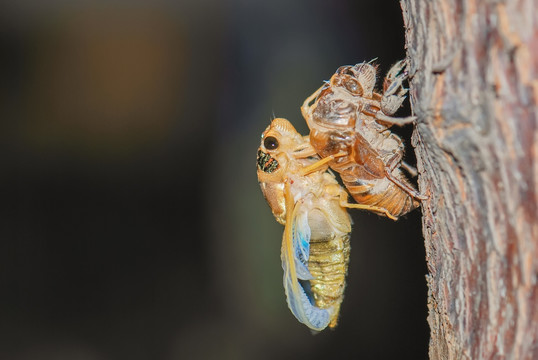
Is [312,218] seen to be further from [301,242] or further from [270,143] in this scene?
Result: [270,143]

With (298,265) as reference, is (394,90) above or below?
above

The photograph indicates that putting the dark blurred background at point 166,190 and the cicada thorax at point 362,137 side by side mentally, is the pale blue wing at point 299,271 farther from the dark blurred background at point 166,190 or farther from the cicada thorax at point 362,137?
the dark blurred background at point 166,190

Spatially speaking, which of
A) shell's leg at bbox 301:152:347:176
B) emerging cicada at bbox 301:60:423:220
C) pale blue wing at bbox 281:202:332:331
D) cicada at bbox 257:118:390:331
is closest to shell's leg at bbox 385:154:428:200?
emerging cicada at bbox 301:60:423:220

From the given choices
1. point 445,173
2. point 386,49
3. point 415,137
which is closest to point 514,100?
point 445,173

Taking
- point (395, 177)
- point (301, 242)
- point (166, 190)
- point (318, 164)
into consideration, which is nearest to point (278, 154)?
point (318, 164)

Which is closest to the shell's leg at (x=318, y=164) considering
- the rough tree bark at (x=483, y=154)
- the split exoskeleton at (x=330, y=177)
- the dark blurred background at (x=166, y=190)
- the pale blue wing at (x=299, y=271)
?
the split exoskeleton at (x=330, y=177)

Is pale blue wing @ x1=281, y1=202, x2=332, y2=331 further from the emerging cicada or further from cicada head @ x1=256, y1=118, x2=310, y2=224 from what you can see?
the emerging cicada

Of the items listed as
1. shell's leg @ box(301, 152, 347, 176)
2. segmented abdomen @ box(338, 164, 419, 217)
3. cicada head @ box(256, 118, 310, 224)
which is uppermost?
cicada head @ box(256, 118, 310, 224)
